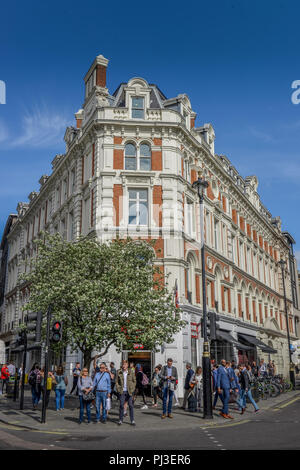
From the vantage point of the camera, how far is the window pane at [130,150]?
2597 centimetres

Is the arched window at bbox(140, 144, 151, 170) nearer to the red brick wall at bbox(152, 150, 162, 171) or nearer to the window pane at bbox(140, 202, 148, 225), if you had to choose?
the red brick wall at bbox(152, 150, 162, 171)

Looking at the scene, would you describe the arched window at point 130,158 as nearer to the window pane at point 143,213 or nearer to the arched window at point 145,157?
the arched window at point 145,157

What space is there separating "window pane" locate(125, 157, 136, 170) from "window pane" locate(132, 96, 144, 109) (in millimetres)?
3405

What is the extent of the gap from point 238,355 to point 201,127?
16.9m

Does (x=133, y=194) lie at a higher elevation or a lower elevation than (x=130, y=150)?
lower

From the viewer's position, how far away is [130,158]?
2589 centimetres

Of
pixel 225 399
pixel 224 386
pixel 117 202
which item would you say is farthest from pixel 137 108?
pixel 225 399

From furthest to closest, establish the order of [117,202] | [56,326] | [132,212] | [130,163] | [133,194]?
[130,163], [133,194], [132,212], [117,202], [56,326]

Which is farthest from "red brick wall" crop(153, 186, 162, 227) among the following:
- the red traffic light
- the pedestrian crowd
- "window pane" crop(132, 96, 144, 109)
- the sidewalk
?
the red traffic light

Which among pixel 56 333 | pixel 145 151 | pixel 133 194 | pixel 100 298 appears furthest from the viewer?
pixel 145 151

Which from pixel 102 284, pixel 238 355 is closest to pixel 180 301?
pixel 102 284

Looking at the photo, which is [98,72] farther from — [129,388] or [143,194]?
[129,388]

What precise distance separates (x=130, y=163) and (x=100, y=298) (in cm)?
1138
